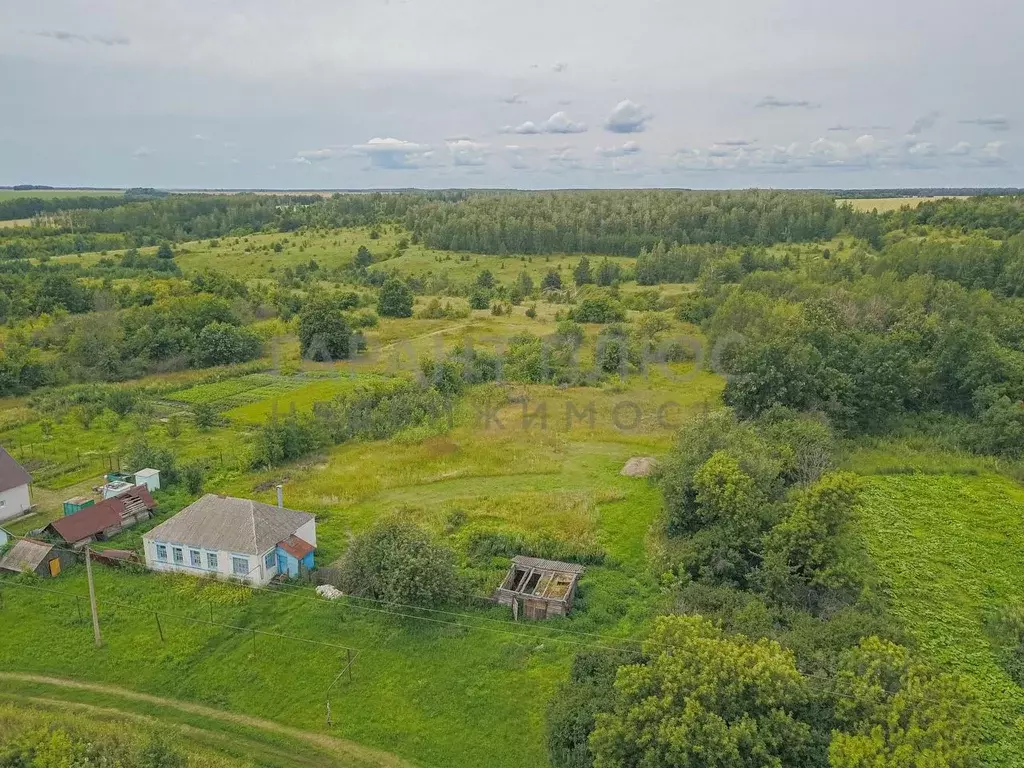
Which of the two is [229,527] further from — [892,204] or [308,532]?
[892,204]

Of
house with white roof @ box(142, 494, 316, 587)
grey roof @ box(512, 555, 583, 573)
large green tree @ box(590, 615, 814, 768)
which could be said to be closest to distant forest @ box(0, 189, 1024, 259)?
grey roof @ box(512, 555, 583, 573)

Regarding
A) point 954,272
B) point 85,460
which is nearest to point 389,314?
point 85,460

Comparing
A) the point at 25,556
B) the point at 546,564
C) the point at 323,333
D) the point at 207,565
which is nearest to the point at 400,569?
the point at 546,564

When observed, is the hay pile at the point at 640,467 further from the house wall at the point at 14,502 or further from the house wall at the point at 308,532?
the house wall at the point at 14,502

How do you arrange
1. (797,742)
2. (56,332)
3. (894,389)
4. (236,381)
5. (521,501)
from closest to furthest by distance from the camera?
(797,742) < (521,501) < (894,389) < (236,381) < (56,332)

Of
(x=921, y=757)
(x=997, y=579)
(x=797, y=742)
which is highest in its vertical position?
(x=921, y=757)

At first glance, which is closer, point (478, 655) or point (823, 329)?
point (478, 655)

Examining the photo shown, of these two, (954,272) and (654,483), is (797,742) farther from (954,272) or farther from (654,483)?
(954,272)

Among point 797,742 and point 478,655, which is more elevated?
point 797,742
